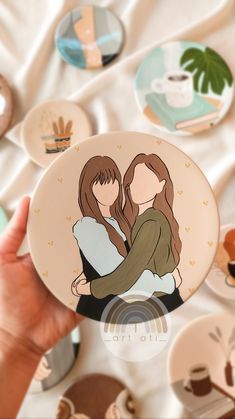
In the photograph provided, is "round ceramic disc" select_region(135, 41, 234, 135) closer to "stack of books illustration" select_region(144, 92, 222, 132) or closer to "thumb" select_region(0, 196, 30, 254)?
"stack of books illustration" select_region(144, 92, 222, 132)

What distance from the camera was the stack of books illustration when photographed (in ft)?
2.44

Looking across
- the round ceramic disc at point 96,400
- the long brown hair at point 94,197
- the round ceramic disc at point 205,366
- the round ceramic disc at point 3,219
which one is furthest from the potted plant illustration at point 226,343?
the round ceramic disc at point 3,219

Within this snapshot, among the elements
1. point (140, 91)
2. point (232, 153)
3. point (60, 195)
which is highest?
point (60, 195)

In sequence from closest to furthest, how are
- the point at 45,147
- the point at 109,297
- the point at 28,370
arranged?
the point at 109,297 → the point at 28,370 → the point at 45,147

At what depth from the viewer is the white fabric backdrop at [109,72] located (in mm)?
754

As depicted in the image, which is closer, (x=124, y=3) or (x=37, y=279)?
(x=37, y=279)

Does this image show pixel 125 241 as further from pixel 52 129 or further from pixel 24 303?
pixel 52 129

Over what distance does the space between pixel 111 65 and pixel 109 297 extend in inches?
18.2

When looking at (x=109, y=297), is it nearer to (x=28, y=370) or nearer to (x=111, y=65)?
(x=28, y=370)

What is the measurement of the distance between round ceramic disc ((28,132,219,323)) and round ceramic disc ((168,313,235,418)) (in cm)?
18

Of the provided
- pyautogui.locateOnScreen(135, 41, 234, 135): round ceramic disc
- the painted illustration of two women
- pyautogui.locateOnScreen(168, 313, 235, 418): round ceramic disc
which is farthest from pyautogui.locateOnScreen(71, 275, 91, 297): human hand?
pyautogui.locateOnScreen(135, 41, 234, 135): round ceramic disc

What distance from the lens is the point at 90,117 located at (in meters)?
0.78

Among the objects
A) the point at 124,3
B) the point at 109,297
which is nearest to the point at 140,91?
the point at 124,3

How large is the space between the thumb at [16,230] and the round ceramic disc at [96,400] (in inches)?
9.0
